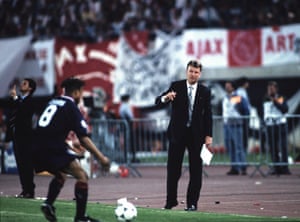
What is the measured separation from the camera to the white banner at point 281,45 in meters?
27.9

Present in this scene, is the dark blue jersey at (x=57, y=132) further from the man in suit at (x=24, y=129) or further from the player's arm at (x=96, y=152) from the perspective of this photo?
the man in suit at (x=24, y=129)

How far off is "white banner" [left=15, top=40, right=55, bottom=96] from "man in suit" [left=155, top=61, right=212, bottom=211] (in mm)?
18543

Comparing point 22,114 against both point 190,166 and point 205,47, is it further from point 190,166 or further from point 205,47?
point 205,47

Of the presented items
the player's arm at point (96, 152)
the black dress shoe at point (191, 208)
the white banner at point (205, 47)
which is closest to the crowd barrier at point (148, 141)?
the white banner at point (205, 47)

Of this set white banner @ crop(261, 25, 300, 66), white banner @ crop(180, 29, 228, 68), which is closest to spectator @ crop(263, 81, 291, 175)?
white banner @ crop(261, 25, 300, 66)

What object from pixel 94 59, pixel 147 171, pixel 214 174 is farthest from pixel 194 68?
pixel 94 59

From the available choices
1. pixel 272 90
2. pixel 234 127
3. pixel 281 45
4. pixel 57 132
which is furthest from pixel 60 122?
pixel 281 45

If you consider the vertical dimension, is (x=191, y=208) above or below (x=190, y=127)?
below

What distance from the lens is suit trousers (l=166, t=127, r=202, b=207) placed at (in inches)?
543

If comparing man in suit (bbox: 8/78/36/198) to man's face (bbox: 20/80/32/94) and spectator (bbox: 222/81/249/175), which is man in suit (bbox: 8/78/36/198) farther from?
spectator (bbox: 222/81/249/175)

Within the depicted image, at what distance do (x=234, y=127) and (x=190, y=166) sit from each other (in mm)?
8603

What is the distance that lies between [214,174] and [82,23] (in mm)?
11541

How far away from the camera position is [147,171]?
2469 centimetres

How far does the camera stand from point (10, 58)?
32312 millimetres
